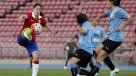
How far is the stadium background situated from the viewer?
29.4m

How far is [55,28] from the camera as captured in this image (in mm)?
33438

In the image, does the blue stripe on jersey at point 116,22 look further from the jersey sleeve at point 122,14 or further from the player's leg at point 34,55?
the player's leg at point 34,55

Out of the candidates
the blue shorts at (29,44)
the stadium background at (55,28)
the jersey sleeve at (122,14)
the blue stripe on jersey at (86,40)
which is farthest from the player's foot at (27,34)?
the stadium background at (55,28)

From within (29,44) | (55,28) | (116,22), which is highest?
(116,22)

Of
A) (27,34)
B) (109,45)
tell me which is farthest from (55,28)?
(109,45)

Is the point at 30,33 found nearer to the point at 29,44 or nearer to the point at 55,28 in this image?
the point at 29,44

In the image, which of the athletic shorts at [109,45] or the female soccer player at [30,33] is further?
the female soccer player at [30,33]

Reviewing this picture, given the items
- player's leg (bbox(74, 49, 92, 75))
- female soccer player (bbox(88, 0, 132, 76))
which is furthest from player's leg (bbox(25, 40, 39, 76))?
female soccer player (bbox(88, 0, 132, 76))

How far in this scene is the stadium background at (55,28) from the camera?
96.6ft

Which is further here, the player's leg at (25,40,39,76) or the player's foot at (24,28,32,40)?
the player's foot at (24,28,32,40)

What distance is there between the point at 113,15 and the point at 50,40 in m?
18.4

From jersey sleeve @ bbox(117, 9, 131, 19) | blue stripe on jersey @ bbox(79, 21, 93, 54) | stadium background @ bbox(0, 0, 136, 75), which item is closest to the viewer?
blue stripe on jersey @ bbox(79, 21, 93, 54)

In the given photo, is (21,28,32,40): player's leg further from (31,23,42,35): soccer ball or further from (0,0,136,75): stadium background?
(0,0,136,75): stadium background

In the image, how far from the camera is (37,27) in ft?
46.3
